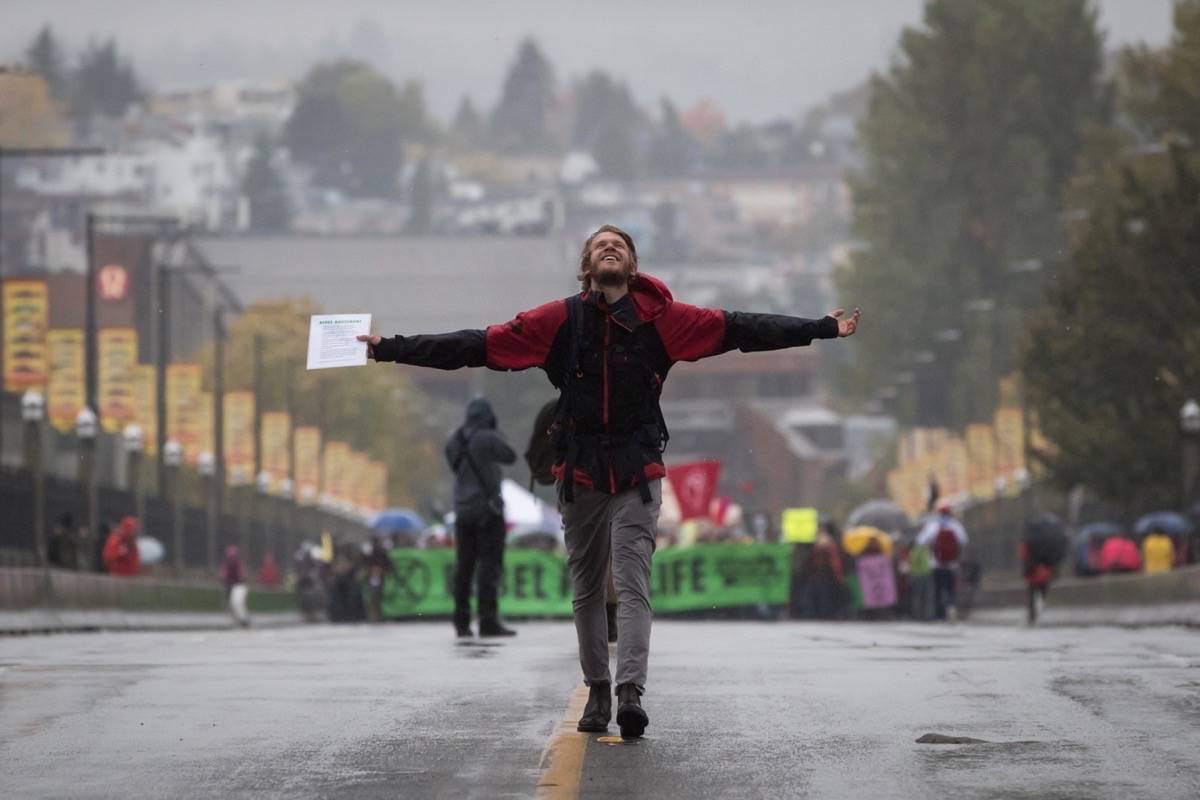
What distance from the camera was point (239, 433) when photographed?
82.3m

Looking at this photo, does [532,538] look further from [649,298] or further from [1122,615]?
[649,298]

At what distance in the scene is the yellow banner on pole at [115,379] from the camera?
70.3 metres

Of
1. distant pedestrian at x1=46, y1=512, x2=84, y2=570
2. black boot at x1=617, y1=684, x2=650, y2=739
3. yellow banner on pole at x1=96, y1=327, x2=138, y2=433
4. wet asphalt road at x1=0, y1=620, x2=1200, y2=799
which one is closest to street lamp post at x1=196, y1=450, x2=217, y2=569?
yellow banner on pole at x1=96, y1=327, x2=138, y2=433

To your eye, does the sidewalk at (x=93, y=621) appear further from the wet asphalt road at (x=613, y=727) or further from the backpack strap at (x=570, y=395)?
the backpack strap at (x=570, y=395)

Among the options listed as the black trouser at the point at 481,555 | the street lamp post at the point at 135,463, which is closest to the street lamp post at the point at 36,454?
the street lamp post at the point at 135,463

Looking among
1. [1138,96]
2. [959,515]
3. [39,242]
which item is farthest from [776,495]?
[1138,96]

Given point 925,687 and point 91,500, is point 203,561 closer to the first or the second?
point 91,500

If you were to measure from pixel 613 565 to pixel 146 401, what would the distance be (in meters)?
65.7

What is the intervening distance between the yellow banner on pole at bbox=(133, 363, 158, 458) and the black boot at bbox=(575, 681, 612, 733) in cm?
6247

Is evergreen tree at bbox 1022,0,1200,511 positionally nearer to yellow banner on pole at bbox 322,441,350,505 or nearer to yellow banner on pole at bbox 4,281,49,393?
yellow banner on pole at bbox 4,281,49,393

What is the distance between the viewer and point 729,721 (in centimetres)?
1120

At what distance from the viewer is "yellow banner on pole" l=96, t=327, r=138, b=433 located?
70.3 metres

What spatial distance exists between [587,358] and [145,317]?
109m

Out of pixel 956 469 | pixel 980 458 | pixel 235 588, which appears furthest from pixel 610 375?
pixel 956 469
